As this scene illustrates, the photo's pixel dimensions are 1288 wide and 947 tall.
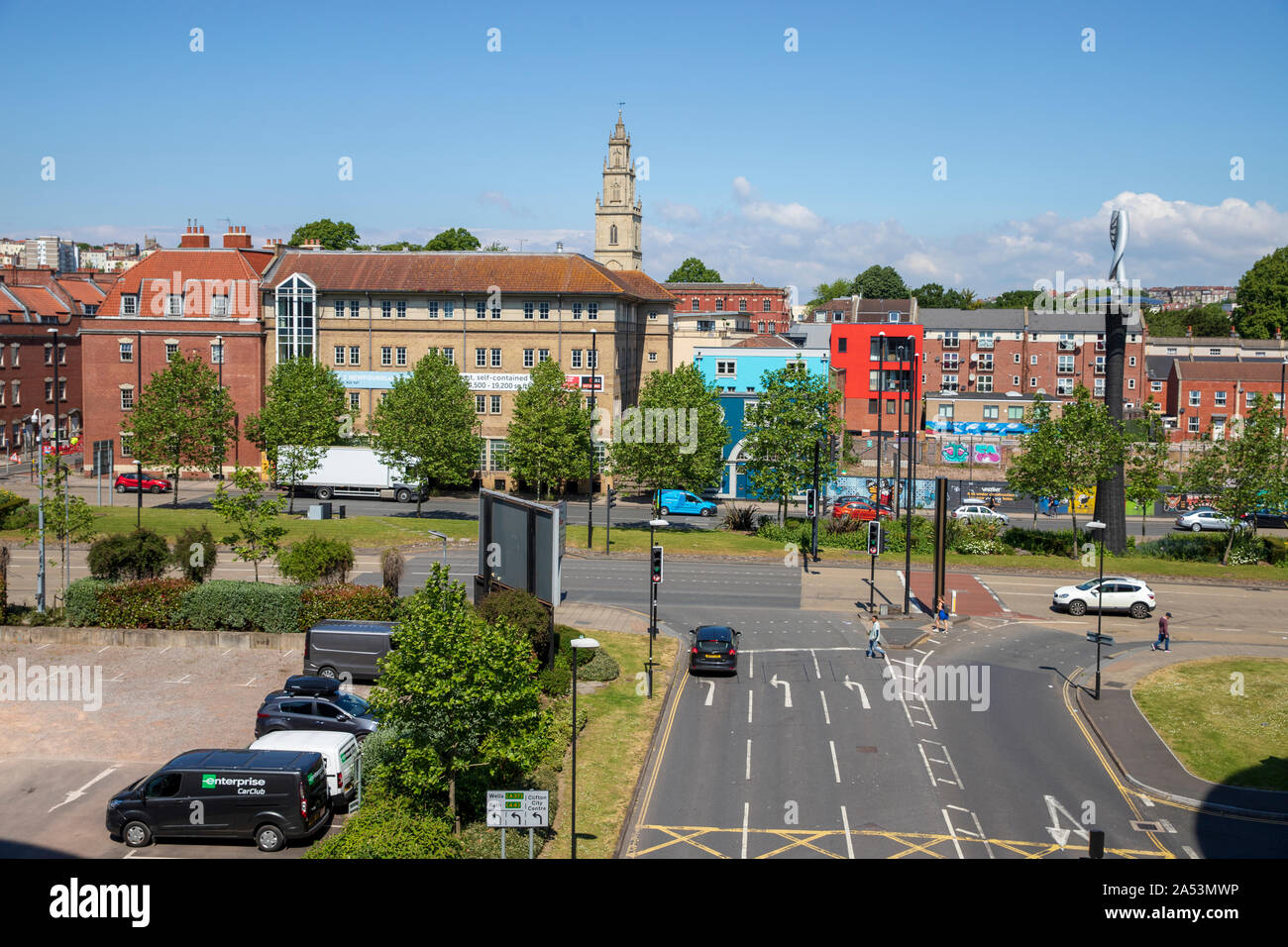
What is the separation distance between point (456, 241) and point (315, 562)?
85.0 m

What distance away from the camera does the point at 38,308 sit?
280 feet

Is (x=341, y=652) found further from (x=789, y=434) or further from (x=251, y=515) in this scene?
(x=789, y=434)

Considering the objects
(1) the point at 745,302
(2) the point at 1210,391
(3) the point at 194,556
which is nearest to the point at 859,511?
(3) the point at 194,556

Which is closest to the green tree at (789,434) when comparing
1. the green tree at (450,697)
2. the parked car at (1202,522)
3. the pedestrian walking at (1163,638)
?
the pedestrian walking at (1163,638)

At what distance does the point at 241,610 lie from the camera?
36.6 metres

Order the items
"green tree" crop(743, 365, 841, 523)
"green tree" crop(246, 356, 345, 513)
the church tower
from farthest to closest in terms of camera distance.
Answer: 1. the church tower
2. "green tree" crop(246, 356, 345, 513)
3. "green tree" crop(743, 365, 841, 523)

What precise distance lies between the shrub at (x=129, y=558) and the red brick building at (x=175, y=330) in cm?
3415

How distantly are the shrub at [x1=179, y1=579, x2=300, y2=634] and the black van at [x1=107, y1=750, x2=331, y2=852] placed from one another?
15.0 m

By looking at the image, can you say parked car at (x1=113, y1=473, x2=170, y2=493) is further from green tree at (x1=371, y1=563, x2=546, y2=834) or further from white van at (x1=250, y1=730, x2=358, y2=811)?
green tree at (x1=371, y1=563, x2=546, y2=834)

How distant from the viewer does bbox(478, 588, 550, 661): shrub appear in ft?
102

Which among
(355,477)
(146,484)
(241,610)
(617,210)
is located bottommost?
(241,610)

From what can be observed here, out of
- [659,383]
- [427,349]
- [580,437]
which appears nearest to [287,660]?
[580,437]

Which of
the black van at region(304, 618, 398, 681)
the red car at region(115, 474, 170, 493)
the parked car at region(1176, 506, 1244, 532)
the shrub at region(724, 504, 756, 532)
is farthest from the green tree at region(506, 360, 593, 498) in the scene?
the parked car at region(1176, 506, 1244, 532)
